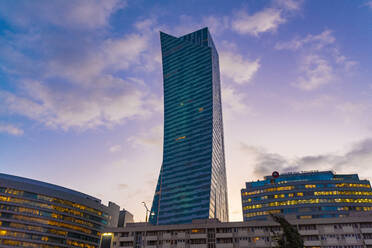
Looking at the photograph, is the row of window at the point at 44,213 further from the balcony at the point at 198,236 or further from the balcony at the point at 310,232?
the balcony at the point at 310,232

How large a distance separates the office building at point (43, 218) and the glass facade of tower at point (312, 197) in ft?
335

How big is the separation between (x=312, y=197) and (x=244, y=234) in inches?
3810

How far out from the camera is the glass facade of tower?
610 ft

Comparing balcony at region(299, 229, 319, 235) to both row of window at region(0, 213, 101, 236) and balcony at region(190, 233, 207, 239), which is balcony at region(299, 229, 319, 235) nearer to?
balcony at region(190, 233, 207, 239)

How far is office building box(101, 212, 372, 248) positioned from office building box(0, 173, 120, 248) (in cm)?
5120

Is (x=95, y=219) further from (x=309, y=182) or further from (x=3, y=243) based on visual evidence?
(x=309, y=182)

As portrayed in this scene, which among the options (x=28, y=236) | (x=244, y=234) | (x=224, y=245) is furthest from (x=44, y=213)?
(x=244, y=234)

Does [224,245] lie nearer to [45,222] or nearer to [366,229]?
[366,229]

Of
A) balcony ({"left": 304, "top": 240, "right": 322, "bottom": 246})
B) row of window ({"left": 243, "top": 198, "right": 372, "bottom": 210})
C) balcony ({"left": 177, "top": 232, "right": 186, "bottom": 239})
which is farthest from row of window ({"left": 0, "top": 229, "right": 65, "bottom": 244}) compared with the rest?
balcony ({"left": 304, "top": 240, "right": 322, "bottom": 246})

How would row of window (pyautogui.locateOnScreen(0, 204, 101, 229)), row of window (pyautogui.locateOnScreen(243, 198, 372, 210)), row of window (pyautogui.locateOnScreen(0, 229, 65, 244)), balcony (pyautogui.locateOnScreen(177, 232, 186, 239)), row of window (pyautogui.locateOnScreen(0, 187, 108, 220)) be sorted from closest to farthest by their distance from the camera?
balcony (pyautogui.locateOnScreen(177, 232, 186, 239)), row of window (pyautogui.locateOnScreen(0, 229, 65, 244)), row of window (pyautogui.locateOnScreen(0, 204, 101, 229)), row of window (pyautogui.locateOnScreen(0, 187, 108, 220)), row of window (pyautogui.locateOnScreen(243, 198, 372, 210))

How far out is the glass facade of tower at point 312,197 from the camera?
185875mm

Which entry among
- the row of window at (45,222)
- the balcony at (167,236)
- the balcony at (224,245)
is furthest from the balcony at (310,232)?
the row of window at (45,222)

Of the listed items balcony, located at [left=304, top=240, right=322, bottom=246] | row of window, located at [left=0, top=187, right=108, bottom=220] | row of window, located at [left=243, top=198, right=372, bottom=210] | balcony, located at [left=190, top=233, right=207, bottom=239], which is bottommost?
balcony, located at [left=304, top=240, right=322, bottom=246]

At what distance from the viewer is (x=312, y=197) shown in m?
190
